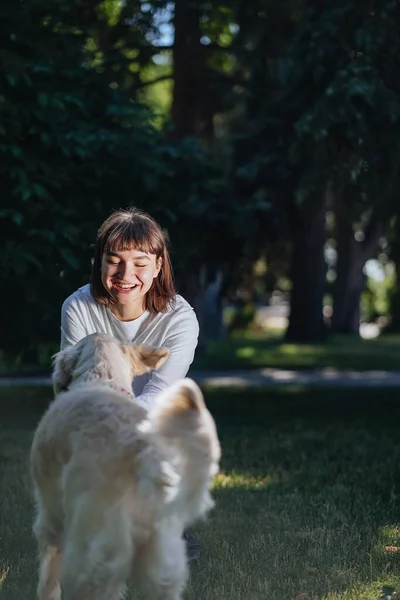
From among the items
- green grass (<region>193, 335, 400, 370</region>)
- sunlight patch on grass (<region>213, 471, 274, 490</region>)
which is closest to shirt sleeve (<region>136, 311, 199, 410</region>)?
sunlight patch on grass (<region>213, 471, 274, 490</region>)

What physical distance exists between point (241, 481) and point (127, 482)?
14.6ft

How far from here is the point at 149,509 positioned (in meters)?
3.55

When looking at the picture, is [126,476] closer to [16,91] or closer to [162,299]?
[162,299]

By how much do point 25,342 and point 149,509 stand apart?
7413 millimetres

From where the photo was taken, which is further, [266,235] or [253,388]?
[253,388]

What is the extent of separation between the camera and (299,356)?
68.5 ft

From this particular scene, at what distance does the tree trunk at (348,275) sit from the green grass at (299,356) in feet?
8.74

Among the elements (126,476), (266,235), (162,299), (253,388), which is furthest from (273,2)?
(126,476)

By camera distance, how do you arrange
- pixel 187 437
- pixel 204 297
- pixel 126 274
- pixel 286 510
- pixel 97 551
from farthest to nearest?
pixel 204 297
pixel 286 510
pixel 126 274
pixel 187 437
pixel 97 551

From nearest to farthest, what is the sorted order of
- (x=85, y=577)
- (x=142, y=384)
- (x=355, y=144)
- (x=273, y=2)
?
(x=85, y=577)
(x=142, y=384)
(x=355, y=144)
(x=273, y=2)

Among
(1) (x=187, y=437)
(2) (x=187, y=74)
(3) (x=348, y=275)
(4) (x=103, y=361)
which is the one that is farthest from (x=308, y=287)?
(1) (x=187, y=437)

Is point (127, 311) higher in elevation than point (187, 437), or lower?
higher

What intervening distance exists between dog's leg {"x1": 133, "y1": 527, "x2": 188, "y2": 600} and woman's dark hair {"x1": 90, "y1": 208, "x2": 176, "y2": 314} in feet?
5.03

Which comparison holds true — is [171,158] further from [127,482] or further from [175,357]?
[127,482]
